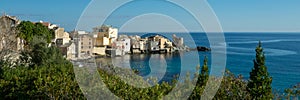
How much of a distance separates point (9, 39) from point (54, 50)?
1.61 metres

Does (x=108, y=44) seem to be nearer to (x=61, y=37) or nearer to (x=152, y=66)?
(x=61, y=37)

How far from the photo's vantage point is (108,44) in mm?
34156

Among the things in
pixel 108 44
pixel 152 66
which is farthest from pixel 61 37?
pixel 152 66

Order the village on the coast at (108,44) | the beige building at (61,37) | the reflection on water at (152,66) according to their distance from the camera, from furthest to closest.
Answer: the beige building at (61,37) < the village on the coast at (108,44) < the reflection on water at (152,66)

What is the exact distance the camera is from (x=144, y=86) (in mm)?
4328

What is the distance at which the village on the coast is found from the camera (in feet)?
88.8

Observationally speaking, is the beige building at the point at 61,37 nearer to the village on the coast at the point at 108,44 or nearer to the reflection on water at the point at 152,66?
the village on the coast at the point at 108,44

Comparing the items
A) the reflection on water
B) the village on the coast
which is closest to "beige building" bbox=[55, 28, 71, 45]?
the village on the coast

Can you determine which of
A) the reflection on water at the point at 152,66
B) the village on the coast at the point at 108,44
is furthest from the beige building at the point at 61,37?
the reflection on water at the point at 152,66

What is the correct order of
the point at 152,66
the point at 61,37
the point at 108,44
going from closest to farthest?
the point at 152,66
the point at 61,37
the point at 108,44

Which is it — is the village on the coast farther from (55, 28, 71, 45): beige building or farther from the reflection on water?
the reflection on water

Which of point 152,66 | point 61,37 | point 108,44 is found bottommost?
point 152,66

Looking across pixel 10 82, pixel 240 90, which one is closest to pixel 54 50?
pixel 10 82

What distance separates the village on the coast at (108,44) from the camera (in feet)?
88.8
